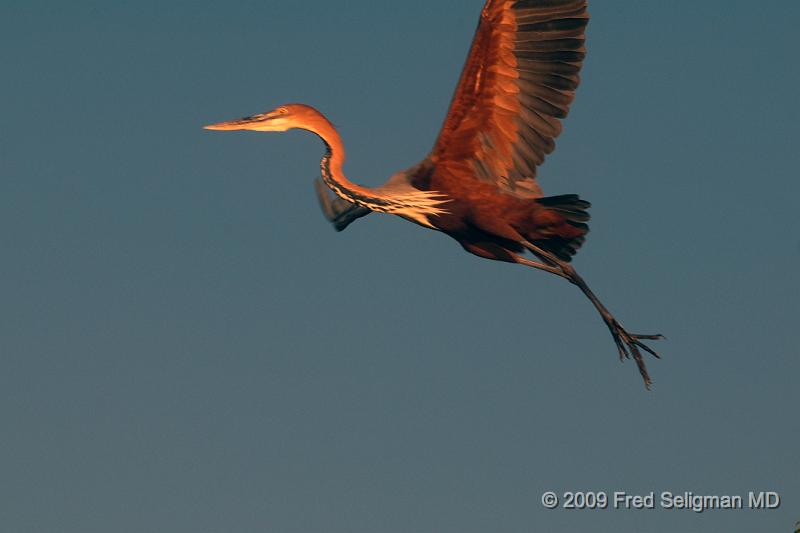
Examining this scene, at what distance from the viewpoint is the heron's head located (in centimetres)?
2083

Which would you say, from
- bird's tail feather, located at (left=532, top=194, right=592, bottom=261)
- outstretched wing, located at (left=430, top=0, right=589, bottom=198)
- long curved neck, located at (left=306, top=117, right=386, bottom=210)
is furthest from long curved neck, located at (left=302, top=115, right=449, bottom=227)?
bird's tail feather, located at (left=532, top=194, right=592, bottom=261)

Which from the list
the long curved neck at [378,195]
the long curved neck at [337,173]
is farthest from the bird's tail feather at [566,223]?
the long curved neck at [337,173]

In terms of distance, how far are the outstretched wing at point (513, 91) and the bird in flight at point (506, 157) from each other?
0.01 meters

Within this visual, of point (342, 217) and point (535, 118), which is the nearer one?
point (535, 118)

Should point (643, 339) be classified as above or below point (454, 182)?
below

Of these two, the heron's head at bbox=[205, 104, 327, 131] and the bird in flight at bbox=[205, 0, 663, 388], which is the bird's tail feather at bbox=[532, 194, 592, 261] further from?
the heron's head at bbox=[205, 104, 327, 131]

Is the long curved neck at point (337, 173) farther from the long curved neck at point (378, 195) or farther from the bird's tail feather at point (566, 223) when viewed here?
the bird's tail feather at point (566, 223)

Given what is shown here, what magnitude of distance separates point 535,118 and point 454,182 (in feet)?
4.11

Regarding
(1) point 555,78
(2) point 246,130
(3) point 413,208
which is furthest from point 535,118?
(2) point 246,130

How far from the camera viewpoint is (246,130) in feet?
69.3

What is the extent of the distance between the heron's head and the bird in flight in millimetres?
638

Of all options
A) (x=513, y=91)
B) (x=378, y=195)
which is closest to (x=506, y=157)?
(x=513, y=91)

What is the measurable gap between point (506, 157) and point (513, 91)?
2.63ft

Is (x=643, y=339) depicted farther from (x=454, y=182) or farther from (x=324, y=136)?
(x=324, y=136)
